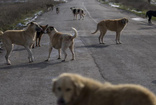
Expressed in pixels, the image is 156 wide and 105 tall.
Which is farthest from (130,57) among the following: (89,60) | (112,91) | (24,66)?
(112,91)

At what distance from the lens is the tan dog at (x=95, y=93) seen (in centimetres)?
355

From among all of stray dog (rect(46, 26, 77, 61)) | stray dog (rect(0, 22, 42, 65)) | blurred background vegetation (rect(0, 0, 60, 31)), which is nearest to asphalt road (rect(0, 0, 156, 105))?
stray dog (rect(46, 26, 77, 61))

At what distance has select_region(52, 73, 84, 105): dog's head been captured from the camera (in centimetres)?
375

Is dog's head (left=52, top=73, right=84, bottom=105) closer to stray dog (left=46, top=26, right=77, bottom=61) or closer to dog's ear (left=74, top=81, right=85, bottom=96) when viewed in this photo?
dog's ear (left=74, top=81, right=85, bottom=96)

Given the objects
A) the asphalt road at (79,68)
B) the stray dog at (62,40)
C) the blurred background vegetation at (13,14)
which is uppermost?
the stray dog at (62,40)

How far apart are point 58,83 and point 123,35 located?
14.2 metres

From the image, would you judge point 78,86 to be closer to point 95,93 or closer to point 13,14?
point 95,93

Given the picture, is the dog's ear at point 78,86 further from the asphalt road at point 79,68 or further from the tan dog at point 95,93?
the asphalt road at point 79,68

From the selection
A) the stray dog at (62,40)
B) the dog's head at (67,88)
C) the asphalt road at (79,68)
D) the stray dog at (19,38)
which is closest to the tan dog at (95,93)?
the dog's head at (67,88)

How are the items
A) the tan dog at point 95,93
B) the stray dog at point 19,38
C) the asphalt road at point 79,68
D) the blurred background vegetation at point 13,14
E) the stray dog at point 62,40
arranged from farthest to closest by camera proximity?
the blurred background vegetation at point 13,14 < the stray dog at point 19,38 < the stray dog at point 62,40 < the asphalt road at point 79,68 < the tan dog at point 95,93

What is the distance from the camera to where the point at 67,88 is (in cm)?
375

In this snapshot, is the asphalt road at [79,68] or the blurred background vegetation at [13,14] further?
the blurred background vegetation at [13,14]

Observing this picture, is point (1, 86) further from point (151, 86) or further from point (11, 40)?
point (151, 86)

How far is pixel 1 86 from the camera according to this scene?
7.72 m
